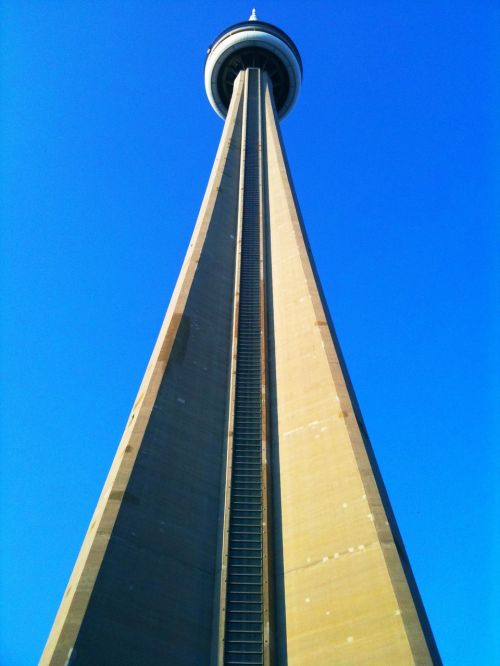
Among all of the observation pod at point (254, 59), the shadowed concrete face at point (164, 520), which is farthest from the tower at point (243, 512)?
the observation pod at point (254, 59)

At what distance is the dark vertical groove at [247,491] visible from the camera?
12.7 m

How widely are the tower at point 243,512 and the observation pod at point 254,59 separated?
21.1m

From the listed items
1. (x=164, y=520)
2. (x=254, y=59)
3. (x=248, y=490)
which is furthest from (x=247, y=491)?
(x=254, y=59)

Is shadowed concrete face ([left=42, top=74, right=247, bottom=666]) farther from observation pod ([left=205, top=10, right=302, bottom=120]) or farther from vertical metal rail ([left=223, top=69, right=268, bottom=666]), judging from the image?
observation pod ([left=205, top=10, right=302, bottom=120])

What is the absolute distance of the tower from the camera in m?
11.7

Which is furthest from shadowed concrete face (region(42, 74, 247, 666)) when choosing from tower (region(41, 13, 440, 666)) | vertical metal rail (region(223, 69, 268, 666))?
vertical metal rail (region(223, 69, 268, 666))

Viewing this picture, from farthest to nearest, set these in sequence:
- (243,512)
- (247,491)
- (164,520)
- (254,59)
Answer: (254,59), (247,491), (243,512), (164,520)

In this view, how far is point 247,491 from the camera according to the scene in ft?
50.0

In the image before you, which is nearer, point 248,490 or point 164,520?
point 164,520

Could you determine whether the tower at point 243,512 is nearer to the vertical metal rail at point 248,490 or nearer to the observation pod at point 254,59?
the vertical metal rail at point 248,490

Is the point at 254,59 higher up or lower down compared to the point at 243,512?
higher up

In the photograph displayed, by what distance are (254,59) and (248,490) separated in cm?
3056

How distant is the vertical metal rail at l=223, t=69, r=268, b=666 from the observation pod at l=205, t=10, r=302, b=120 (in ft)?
61.3

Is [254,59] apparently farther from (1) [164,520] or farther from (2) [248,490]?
(1) [164,520]
